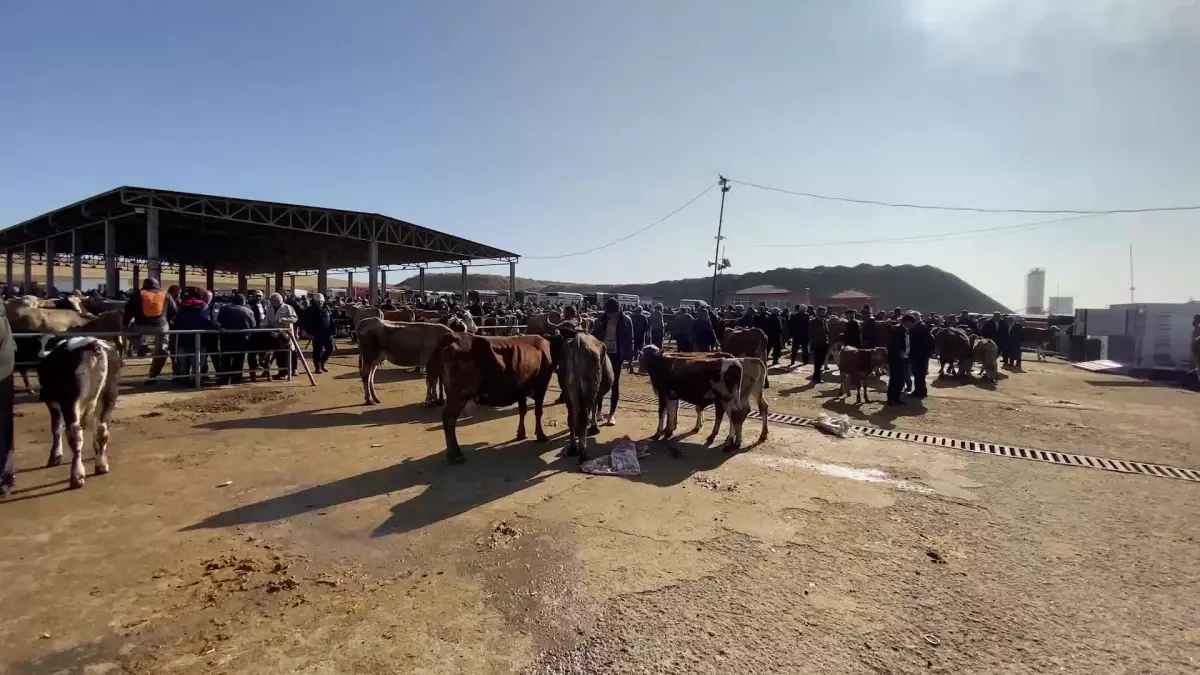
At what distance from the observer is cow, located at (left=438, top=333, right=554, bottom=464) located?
22.5ft

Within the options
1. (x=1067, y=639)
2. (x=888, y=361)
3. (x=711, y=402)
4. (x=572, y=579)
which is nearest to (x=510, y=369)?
(x=711, y=402)

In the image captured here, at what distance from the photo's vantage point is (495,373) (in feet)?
23.6

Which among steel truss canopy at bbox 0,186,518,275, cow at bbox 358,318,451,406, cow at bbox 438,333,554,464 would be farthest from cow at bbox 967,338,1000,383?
steel truss canopy at bbox 0,186,518,275

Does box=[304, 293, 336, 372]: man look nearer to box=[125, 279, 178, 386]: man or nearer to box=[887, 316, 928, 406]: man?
box=[125, 279, 178, 386]: man

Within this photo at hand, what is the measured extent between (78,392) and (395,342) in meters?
5.81

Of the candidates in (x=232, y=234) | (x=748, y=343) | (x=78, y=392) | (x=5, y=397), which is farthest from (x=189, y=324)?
(x=232, y=234)

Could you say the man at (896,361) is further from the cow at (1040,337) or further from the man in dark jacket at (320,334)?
the cow at (1040,337)

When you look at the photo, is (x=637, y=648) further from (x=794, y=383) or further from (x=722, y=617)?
(x=794, y=383)

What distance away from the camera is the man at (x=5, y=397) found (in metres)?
4.61

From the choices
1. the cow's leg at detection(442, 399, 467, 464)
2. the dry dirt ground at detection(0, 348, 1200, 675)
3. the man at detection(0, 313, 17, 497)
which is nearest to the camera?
the dry dirt ground at detection(0, 348, 1200, 675)

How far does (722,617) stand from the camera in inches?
141

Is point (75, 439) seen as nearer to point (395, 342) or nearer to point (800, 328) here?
point (395, 342)

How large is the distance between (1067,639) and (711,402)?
4670 mm

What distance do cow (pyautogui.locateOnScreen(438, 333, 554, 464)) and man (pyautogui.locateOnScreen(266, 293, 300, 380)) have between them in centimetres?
708
